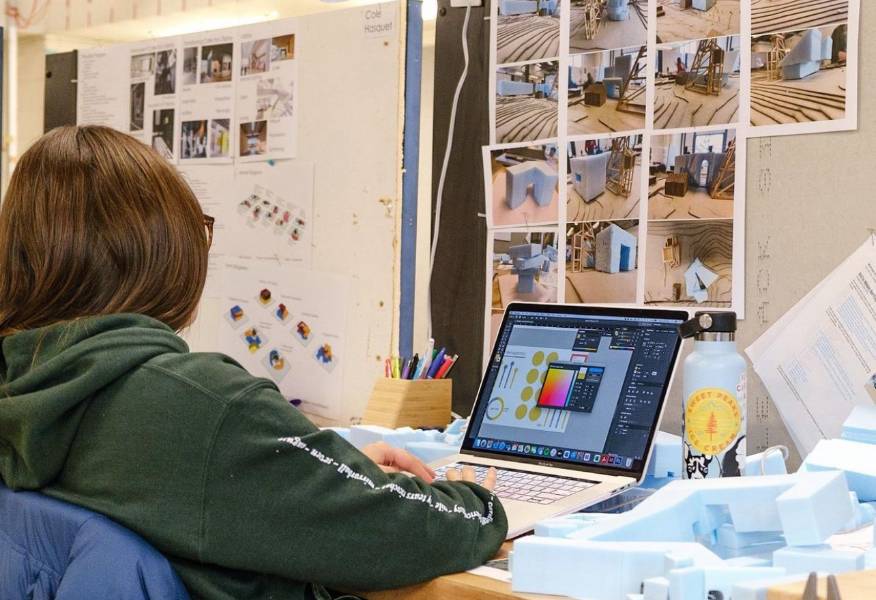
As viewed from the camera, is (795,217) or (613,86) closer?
(795,217)

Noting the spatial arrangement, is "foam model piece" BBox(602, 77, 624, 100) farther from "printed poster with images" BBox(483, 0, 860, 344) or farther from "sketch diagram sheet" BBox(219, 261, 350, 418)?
"sketch diagram sheet" BBox(219, 261, 350, 418)

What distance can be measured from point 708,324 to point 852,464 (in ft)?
0.70

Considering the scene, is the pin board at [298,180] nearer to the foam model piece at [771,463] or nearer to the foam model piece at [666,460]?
the foam model piece at [666,460]

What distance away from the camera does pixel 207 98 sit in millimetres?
2232

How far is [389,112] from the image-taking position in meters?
1.92

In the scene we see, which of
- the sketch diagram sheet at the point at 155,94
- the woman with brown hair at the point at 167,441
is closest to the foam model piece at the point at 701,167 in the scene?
the woman with brown hair at the point at 167,441

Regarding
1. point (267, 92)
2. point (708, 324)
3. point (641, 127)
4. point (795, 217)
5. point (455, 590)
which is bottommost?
point (455, 590)

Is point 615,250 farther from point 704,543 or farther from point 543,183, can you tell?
point 704,543

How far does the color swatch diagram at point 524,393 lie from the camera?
135 centimetres

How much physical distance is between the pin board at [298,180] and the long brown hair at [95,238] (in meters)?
0.84

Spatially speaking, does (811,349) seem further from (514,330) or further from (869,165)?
(514,330)

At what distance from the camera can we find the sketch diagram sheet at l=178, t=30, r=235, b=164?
2.19m

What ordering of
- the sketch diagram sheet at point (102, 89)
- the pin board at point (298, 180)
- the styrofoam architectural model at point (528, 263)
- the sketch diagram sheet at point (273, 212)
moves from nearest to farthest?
the styrofoam architectural model at point (528, 263) → the pin board at point (298, 180) → the sketch diagram sheet at point (273, 212) → the sketch diagram sheet at point (102, 89)

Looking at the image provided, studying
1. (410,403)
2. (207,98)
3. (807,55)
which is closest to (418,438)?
(410,403)
